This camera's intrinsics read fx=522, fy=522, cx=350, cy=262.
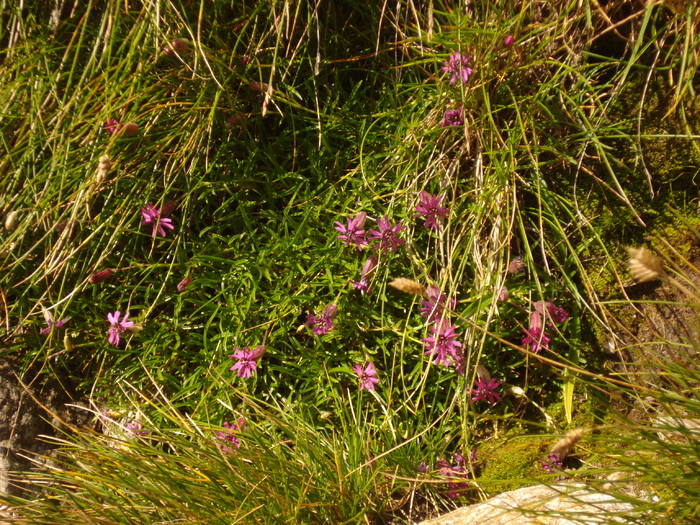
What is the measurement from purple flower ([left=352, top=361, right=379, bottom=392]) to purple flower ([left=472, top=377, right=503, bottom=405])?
0.36 metres

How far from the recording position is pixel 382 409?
1.94 metres

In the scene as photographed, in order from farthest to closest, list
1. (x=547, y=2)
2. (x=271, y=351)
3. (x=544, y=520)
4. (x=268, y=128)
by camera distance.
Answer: (x=268, y=128) < (x=271, y=351) < (x=547, y=2) < (x=544, y=520)

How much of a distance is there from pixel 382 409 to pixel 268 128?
1.25 meters

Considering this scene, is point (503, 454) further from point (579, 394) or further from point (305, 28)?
point (305, 28)

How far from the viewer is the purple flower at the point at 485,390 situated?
1821mm

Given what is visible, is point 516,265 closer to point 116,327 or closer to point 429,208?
point 429,208

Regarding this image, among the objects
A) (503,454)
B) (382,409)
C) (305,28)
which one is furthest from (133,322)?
(503,454)

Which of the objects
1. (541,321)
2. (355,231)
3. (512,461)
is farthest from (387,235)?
(512,461)

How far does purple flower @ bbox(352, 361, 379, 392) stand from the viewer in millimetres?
1895

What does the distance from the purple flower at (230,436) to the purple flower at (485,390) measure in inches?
32.8

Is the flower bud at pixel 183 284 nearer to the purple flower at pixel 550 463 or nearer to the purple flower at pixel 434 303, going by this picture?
the purple flower at pixel 434 303

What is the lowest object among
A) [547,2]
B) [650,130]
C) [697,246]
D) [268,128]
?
[697,246]

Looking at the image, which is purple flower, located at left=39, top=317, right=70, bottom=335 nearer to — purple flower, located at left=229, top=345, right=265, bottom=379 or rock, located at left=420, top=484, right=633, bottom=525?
purple flower, located at left=229, top=345, right=265, bottom=379

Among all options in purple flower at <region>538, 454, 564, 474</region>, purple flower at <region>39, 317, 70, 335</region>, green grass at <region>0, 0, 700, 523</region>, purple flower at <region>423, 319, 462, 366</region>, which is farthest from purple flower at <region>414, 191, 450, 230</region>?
purple flower at <region>39, 317, 70, 335</region>
